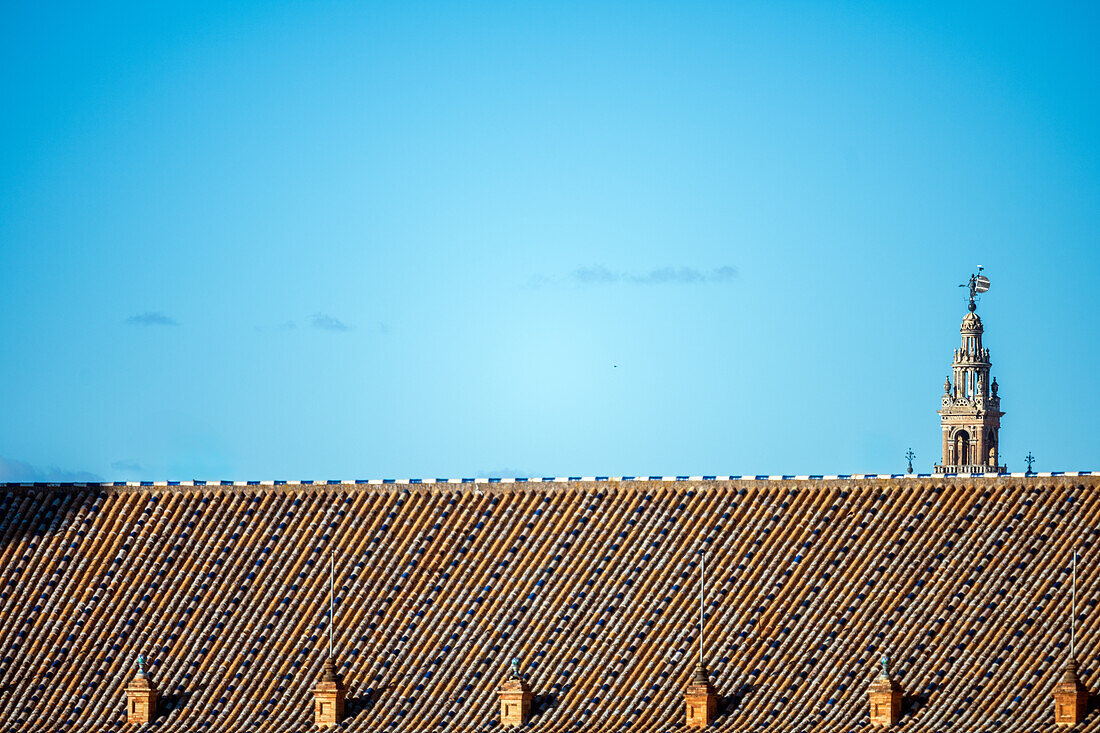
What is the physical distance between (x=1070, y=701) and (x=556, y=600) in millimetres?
13694

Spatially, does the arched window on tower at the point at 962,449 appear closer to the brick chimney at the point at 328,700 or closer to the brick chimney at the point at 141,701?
the brick chimney at the point at 328,700

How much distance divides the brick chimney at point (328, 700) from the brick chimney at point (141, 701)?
4196 millimetres

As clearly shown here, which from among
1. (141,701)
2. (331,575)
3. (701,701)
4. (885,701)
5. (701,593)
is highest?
(331,575)

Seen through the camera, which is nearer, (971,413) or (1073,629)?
(1073,629)

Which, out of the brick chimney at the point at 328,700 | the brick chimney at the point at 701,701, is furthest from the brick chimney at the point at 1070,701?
the brick chimney at the point at 328,700

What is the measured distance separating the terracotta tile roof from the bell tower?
105993mm

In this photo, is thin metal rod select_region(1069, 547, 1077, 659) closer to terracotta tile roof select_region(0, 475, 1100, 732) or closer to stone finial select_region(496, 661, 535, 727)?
terracotta tile roof select_region(0, 475, 1100, 732)

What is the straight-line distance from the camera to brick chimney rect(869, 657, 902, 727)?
65.2 metres

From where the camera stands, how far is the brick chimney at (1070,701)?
63.6m

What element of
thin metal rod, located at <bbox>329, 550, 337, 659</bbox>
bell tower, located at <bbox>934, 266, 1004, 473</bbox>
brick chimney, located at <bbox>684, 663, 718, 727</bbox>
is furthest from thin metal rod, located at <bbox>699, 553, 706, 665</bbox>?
bell tower, located at <bbox>934, 266, 1004, 473</bbox>

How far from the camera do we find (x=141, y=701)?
230 feet

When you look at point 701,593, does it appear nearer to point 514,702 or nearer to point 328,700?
point 514,702

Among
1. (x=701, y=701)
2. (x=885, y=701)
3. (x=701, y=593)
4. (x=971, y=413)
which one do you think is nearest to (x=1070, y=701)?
(x=885, y=701)

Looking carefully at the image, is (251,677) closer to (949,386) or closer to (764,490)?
(764,490)
